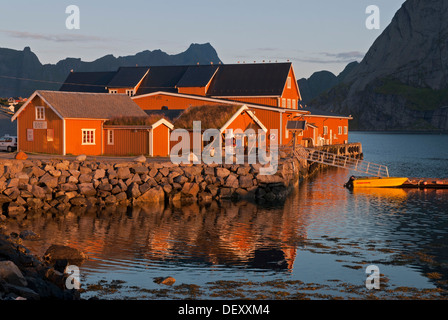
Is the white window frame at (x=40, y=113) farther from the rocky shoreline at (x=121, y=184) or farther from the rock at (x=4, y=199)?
the rock at (x=4, y=199)

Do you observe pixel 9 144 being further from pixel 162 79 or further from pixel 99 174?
pixel 162 79

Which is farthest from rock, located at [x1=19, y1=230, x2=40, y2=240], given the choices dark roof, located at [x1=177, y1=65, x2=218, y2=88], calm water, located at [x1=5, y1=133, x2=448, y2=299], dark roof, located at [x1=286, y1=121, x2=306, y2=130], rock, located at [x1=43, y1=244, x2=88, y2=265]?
dark roof, located at [x1=177, y1=65, x2=218, y2=88]

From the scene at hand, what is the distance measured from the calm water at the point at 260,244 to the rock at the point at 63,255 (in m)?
0.58

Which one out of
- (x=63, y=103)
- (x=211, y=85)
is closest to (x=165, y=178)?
(x=63, y=103)

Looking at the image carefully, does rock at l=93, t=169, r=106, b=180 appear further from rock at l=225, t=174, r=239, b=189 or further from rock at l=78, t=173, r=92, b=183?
rock at l=225, t=174, r=239, b=189

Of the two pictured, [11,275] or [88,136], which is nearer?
[11,275]

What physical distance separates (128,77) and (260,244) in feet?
217

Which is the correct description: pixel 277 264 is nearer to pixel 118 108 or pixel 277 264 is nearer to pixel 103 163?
pixel 103 163

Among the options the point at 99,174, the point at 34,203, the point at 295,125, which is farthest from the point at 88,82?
the point at 34,203

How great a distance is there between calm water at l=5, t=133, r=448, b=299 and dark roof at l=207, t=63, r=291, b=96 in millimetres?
38511

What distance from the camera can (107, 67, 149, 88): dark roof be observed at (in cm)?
8712

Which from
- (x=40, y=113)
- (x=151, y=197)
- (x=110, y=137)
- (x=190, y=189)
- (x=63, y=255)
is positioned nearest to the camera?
(x=63, y=255)

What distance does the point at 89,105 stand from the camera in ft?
170

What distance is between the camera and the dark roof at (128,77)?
286 feet
